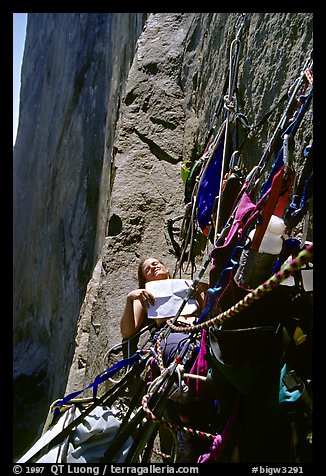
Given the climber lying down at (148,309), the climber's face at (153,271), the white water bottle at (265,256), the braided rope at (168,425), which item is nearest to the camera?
the white water bottle at (265,256)

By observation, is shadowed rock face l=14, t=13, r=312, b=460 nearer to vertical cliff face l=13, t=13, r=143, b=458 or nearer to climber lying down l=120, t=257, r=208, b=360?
vertical cliff face l=13, t=13, r=143, b=458

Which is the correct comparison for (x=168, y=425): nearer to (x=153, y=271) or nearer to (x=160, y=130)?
(x=153, y=271)

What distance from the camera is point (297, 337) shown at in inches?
55.0

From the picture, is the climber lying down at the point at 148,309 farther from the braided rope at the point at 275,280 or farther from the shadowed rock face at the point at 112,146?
the braided rope at the point at 275,280

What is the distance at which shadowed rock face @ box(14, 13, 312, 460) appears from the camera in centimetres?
246

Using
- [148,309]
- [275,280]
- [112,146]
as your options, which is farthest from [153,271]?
[112,146]

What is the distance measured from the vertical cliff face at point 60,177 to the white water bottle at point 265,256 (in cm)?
359

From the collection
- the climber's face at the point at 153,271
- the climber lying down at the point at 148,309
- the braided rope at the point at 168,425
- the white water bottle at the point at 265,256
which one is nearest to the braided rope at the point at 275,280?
the white water bottle at the point at 265,256

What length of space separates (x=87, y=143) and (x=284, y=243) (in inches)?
222

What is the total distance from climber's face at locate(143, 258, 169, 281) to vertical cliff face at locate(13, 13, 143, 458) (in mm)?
2360

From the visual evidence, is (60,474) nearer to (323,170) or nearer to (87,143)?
(323,170)

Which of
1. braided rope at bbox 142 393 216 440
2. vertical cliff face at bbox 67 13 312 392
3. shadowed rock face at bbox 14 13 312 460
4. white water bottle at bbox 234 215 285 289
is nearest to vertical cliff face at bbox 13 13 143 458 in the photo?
shadowed rock face at bbox 14 13 312 460

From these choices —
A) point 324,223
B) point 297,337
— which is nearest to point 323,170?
point 324,223

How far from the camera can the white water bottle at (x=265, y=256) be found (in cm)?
149
